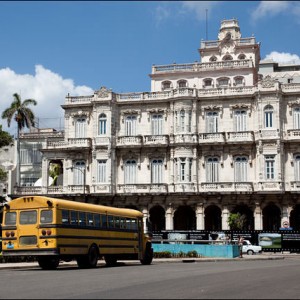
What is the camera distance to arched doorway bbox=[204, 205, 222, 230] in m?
62.9

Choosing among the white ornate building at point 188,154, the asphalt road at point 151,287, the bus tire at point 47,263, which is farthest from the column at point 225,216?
the asphalt road at point 151,287

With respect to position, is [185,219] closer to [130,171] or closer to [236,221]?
[236,221]

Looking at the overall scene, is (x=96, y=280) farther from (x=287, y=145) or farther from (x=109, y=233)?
(x=287, y=145)

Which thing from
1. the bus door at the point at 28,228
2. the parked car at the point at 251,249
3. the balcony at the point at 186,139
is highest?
the balcony at the point at 186,139

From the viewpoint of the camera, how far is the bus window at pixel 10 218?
2717 cm

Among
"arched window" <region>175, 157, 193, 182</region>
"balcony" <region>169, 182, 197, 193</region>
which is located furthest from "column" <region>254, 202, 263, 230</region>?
"arched window" <region>175, 157, 193, 182</region>

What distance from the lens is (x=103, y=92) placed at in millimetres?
64750

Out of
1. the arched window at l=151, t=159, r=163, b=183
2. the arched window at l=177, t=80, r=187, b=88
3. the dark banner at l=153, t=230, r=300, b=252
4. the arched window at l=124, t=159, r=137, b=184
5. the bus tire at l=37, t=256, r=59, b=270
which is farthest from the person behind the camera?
the arched window at l=177, t=80, r=187, b=88

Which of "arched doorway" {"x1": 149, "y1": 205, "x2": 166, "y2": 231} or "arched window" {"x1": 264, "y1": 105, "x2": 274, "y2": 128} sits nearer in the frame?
"arched window" {"x1": 264, "y1": 105, "x2": 274, "y2": 128}

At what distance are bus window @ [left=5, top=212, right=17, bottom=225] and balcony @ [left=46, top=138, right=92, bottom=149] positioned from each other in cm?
3705

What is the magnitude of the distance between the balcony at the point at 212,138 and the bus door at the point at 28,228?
36.7m

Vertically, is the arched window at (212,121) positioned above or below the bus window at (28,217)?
above

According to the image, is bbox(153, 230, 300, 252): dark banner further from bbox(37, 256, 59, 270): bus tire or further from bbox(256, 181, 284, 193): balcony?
bbox(37, 256, 59, 270): bus tire

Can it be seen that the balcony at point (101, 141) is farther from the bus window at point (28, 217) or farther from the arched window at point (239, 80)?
the bus window at point (28, 217)
